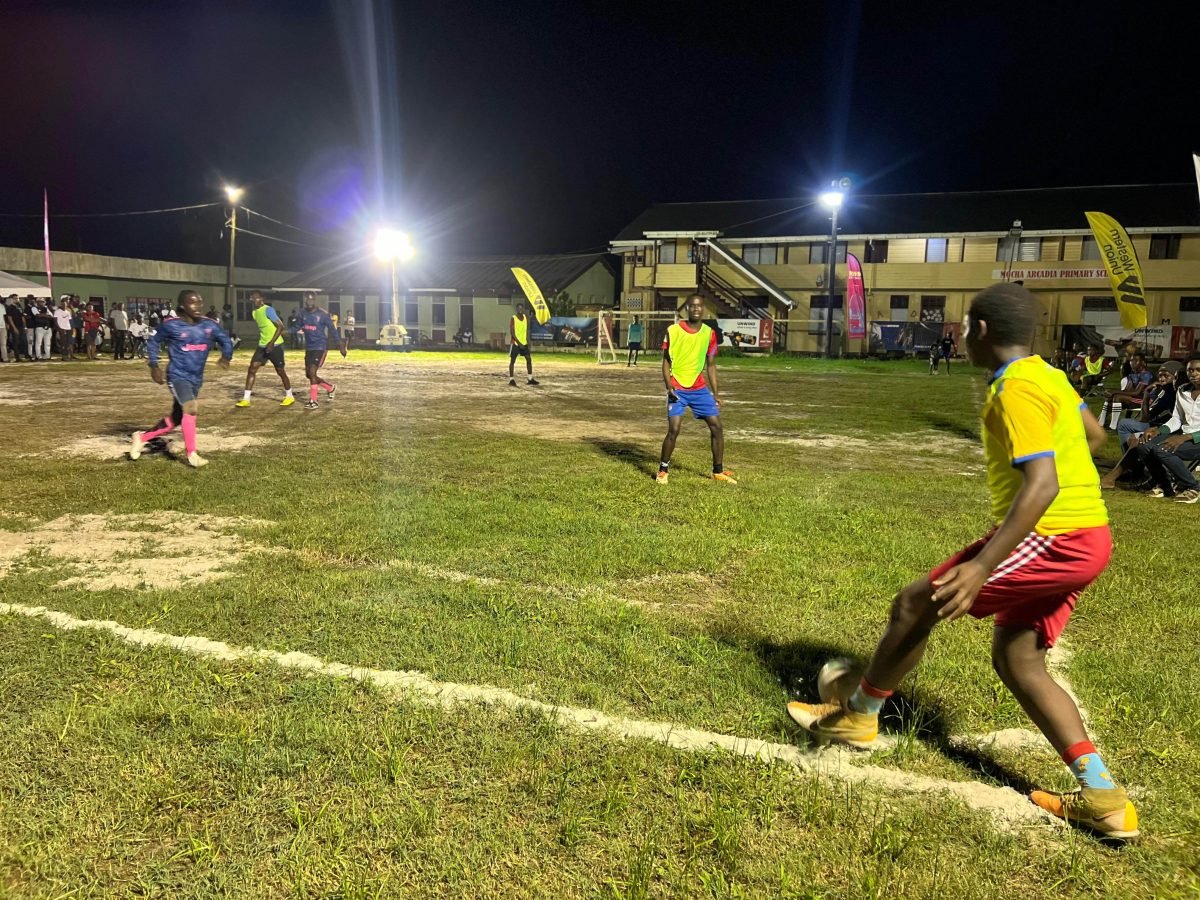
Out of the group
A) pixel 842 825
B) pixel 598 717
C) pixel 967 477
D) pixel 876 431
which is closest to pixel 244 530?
pixel 598 717

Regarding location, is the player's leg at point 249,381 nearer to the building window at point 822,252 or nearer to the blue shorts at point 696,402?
the blue shorts at point 696,402

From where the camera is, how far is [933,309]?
42281 mm

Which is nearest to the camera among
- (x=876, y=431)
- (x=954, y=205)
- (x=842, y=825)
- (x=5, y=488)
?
(x=842, y=825)

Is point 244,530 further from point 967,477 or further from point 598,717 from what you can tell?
point 967,477

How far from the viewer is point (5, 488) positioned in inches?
300

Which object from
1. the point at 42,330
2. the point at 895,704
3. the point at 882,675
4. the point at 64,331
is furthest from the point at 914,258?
the point at 882,675

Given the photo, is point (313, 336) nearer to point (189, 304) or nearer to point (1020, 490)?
point (189, 304)

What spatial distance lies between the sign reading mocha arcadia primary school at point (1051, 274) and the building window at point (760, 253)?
1170 centimetres

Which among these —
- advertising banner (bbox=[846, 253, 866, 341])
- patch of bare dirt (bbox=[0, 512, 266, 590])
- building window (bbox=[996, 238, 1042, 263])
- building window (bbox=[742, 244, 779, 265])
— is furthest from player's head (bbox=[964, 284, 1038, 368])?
building window (bbox=[742, 244, 779, 265])

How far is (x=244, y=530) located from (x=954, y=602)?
5.49m

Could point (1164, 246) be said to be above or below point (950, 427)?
above

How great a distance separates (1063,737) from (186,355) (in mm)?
8739

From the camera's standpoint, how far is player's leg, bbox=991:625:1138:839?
2.60 m

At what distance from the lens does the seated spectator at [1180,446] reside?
313 inches
